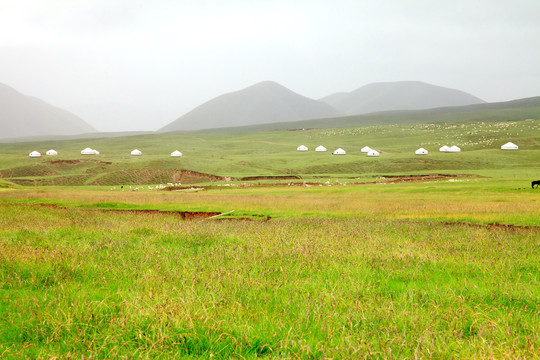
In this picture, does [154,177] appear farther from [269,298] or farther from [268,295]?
[269,298]

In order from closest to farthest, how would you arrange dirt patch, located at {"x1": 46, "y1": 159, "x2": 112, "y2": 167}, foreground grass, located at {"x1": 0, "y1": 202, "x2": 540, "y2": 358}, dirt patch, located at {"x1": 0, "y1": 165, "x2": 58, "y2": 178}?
1. foreground grass, located at {"x1": 0, "y1": 202, "x2": 540, "y2": 358}
2. dirt patch, located at {"x1": 0, "y1": 165, "x2": 58, "y2": 178}
3. dirt patch, located at {"x1": 46, "y1": 159, "x2": 112, "y2": 167}

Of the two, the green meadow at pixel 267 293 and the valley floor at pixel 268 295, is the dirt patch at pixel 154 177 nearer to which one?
the green meadow at pixel 267 293

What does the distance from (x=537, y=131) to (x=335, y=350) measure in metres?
166

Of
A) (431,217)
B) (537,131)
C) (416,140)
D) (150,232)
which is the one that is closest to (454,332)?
(150,232)

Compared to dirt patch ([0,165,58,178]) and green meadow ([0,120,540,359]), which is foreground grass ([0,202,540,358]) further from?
dirt patch ([0,165,58,178])

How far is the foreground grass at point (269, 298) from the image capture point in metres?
4.51

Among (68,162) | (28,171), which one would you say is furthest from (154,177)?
(28,171)

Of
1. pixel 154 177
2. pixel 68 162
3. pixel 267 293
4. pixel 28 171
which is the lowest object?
pixel 154 177

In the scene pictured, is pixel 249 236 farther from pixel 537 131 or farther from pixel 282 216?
pixel 537 131

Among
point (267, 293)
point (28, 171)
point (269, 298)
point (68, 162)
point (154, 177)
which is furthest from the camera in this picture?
point (68, 162)

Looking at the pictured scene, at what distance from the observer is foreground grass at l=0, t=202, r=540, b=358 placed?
4.51 meters

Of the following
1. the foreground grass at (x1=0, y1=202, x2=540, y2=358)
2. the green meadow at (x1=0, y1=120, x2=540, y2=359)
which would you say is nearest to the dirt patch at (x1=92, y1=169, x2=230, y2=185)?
the green meadow at (x1=0, y1=120, x2=540, y2=359)

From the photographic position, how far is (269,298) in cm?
608

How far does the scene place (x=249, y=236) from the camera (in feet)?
41.1
